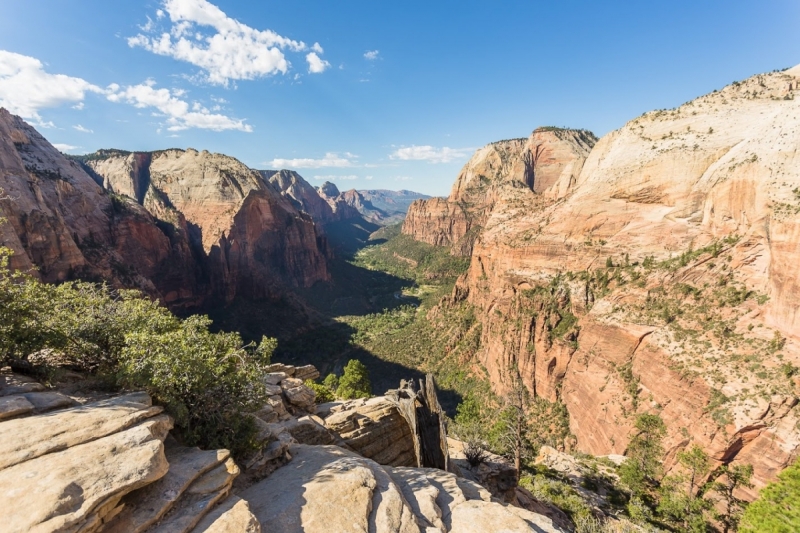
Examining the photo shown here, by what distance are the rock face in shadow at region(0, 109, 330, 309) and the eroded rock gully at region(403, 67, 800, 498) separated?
6965cm

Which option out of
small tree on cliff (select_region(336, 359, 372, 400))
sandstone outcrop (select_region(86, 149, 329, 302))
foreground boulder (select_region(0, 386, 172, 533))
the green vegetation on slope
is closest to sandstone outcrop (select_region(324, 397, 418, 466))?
foreground boulder (select_region(0, 386, 172, 533))

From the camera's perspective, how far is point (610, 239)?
4672cm

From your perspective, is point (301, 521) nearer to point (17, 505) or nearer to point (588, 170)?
point (17, 505)

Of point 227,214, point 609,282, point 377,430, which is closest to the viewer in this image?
point 377,430

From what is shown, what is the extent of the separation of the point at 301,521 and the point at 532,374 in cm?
4895

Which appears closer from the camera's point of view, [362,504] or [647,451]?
[362,504]

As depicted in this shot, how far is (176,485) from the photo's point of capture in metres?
8.24

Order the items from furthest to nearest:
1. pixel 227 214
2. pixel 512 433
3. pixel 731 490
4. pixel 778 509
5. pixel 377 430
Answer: pixel 227 214 → pixel 512 433 → pixel 731 490 → pixel 377 430 → pixel 778 509

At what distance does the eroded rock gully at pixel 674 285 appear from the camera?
89.1ft

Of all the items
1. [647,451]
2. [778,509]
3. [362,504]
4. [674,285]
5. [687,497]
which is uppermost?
[674,285]

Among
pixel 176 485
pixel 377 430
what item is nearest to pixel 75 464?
pixel 176 485

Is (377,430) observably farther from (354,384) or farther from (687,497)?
(354,384)

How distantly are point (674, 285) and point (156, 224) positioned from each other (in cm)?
10407

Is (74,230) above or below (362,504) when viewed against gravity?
above
